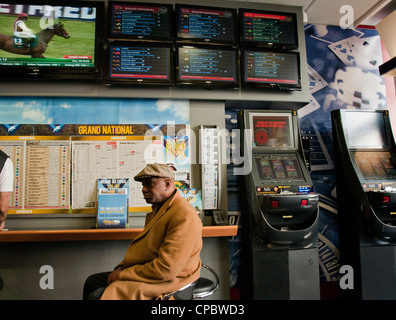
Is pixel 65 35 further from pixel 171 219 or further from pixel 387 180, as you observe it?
pixel 387 180

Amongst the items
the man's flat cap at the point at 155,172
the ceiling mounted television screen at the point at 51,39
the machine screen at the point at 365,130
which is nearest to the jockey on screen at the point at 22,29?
the ceiling mounted television screen at the point at 51,39

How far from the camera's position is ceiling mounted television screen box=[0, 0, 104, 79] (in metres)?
2.79

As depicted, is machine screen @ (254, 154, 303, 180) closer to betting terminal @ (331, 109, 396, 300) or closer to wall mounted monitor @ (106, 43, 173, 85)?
betting terminal @ (331, 109, 396, 300)

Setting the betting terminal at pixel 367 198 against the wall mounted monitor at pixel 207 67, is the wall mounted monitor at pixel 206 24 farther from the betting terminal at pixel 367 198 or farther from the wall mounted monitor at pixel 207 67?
the betting terminal at pixel 367 198

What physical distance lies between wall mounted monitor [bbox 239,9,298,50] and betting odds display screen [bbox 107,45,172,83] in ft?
2.90

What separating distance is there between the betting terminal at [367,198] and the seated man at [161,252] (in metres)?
2.01

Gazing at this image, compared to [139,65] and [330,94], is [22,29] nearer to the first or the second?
[139,65]

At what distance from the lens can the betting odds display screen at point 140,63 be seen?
A: 9.38 feet

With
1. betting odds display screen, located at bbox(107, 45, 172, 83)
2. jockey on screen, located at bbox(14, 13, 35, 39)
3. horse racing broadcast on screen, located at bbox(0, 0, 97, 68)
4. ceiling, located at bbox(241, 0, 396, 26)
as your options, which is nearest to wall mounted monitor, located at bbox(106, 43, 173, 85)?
betting odds display screen, located at bbox(107, 45, 172, 83)

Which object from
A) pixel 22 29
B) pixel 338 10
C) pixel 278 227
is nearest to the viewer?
pixel 278 227

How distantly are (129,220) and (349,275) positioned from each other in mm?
2421

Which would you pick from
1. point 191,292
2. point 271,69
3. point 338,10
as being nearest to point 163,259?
point 191,292

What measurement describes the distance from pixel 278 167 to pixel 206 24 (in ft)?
5.37

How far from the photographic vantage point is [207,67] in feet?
9.81
